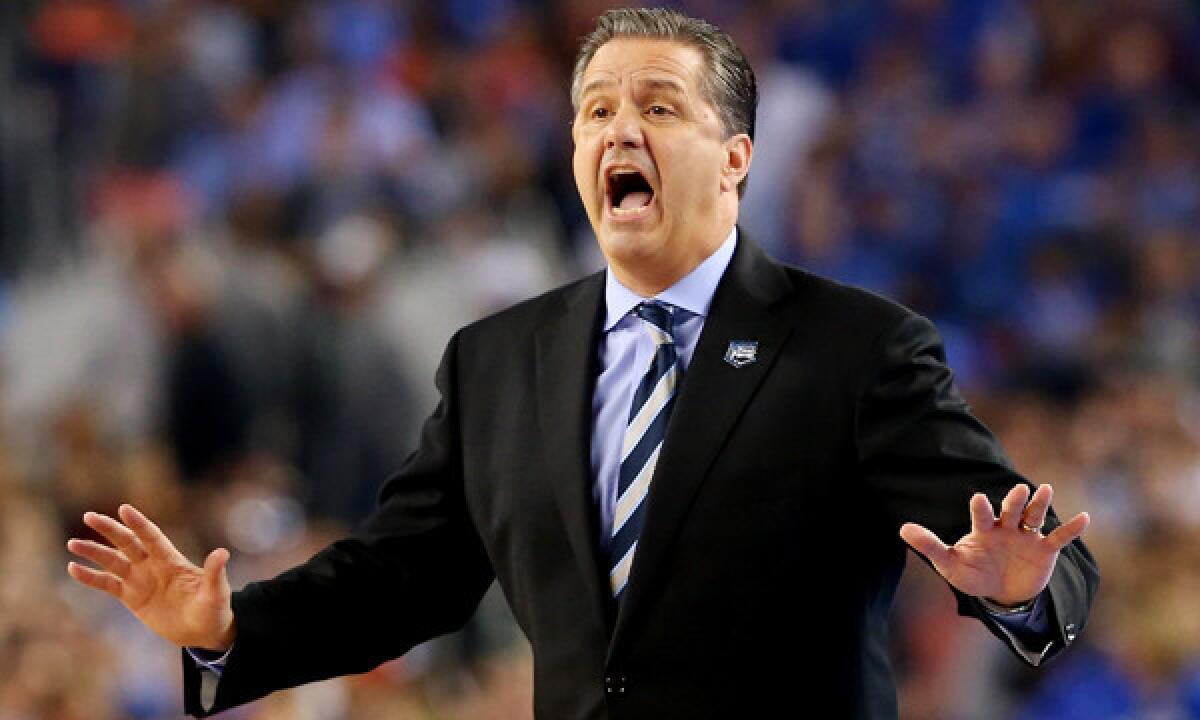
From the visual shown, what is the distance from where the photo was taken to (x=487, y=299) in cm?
828

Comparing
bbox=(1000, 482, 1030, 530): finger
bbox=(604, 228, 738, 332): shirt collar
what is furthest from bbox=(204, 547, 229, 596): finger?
bbox=(1000, 482, 1030, 530): finger

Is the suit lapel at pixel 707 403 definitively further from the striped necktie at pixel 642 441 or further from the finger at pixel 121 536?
the finger at pixel 121 536

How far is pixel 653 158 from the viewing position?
124 inches

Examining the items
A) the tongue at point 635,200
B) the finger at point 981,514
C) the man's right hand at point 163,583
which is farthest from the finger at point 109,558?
the finger at point 981,514

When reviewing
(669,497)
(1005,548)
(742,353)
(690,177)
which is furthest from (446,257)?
(1005,548)

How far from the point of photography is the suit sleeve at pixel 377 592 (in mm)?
3197

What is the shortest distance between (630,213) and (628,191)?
0.39 feet

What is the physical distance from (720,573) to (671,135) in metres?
0.68

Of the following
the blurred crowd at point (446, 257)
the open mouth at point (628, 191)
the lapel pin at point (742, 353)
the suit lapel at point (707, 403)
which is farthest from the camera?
the blurred crowd at point (446, 257)

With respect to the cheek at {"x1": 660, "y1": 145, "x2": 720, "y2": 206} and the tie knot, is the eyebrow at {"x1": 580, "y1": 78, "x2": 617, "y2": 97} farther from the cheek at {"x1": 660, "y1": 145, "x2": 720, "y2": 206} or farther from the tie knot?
the tie knot

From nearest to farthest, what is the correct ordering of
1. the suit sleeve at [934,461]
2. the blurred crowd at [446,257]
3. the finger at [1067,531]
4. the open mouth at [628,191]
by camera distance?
the finger at [1067,531] < the suit sleeve at [934,461] < the open mouth at [628,191] < the blurred crowd at [446,257]

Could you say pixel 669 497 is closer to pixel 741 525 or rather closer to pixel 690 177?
pixel 741 525

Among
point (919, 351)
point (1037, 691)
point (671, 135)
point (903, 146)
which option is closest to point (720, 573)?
point (919, 351)

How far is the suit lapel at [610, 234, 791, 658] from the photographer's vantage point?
2.95 meters
